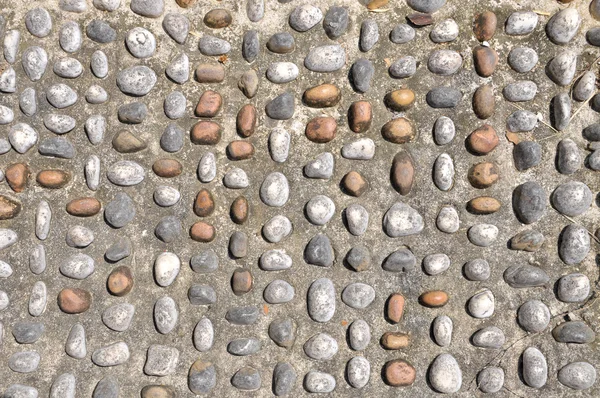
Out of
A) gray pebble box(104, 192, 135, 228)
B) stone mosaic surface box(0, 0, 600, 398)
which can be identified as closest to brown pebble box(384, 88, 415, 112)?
stone mosaic surface box(0, 0, 600, 398)

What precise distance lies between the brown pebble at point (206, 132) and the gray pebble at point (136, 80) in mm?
123

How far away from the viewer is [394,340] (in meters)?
1.05

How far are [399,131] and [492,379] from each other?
1.66 ft

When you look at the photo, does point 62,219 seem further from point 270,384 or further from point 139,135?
point 270,384

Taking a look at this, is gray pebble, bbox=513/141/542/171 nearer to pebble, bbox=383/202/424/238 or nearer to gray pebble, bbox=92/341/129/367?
pebble, bbox=383/202/424/238

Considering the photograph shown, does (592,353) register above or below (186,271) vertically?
below

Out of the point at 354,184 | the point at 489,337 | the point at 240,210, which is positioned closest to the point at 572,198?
the point at 489,337

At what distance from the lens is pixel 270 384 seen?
1066 millimetres

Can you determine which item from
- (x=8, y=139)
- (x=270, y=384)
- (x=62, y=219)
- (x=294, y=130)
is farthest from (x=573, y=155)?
(x=8, y=139)

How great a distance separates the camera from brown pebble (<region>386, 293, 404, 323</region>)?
41.2 inches

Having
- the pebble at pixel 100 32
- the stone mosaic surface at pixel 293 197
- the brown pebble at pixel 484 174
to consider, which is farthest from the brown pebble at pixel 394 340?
the pebble at pixel 100 32

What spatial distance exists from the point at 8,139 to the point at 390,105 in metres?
0.75

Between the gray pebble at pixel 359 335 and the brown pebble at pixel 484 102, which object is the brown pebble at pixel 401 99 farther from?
the gray pebble at pixel 359 335

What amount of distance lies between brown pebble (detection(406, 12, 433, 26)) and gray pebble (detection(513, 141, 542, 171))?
0.29 metres
